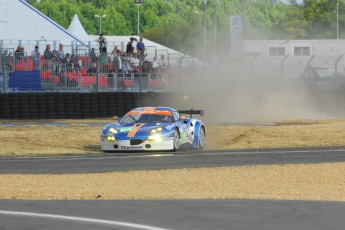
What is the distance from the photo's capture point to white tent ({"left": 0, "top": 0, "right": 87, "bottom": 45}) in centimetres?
4122

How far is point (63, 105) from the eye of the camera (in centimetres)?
3428

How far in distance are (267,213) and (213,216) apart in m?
0.67

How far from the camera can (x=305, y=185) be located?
16.4 metres

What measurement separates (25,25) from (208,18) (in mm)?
90670

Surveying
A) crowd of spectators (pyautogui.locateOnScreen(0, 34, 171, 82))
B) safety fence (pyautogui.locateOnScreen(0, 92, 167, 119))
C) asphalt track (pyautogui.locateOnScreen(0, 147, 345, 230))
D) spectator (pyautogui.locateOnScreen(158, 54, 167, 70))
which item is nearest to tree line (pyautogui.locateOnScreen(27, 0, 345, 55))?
spectator (pyautogui.locateOnScreen(158, 54, 167, 70))

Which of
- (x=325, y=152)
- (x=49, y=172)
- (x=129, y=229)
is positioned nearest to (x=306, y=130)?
(x=325, y=152)

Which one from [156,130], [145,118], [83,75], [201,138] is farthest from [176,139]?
[83,75]

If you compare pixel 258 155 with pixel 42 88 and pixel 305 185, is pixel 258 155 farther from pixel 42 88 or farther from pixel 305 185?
pixel 42 88

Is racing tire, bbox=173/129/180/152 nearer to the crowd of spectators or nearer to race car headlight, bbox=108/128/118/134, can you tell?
race car headlight, bbox=108/128/118/134

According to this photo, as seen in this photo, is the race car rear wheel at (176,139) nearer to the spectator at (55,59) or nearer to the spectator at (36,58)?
the spectator at (36,58)

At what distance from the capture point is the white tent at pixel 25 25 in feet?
135

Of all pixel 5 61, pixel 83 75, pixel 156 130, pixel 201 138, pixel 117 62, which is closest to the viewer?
pixel 156 130

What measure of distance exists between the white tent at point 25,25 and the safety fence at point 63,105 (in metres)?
6.14

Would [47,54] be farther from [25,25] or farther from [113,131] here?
[113,131]
